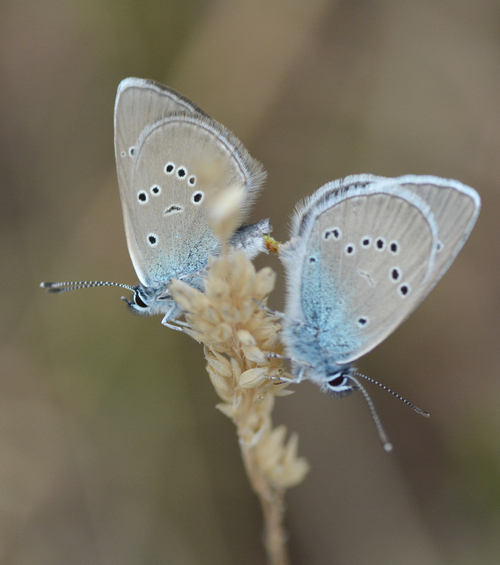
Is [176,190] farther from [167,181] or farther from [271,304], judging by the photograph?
[271,304]

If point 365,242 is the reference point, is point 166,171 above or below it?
below

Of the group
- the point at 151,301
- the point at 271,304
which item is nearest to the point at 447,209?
the point at 151,301

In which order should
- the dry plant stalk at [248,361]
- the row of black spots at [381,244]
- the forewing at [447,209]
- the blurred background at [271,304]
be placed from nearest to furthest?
1. the dry plant stalk at [248,361]
2. the forewing at [447,209]
3. the row of black spots at [381,244]
4. the blurred background at [271,304]

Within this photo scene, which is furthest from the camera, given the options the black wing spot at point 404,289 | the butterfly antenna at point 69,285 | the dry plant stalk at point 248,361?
the butterfly antenna at point 69,285

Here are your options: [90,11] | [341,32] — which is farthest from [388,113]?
[90,11]

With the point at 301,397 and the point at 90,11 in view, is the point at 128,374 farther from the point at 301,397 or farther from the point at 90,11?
the point at 90,11

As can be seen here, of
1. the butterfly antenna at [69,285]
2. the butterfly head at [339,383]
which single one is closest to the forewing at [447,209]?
the butterfly head at [339,383]

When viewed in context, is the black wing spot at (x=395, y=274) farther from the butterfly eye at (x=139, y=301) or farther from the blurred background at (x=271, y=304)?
the blurred background at (x=271, y=304)
